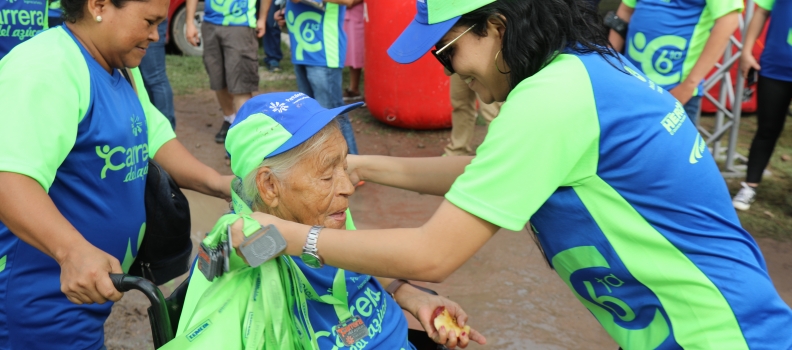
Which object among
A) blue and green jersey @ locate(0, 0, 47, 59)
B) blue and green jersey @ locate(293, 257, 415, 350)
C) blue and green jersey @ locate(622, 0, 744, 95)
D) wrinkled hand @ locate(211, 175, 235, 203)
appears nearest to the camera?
blue and green jersey @ locate(293, 257, 415, 350)

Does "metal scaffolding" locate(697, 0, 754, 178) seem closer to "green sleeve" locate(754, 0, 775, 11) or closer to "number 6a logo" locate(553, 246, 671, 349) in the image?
"green sleeve" locate(754, 0, 775, 11)

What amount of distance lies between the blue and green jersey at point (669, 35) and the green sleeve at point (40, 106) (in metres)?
3.71

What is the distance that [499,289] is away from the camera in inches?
166

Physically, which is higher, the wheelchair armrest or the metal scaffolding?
the wheelchair armrest

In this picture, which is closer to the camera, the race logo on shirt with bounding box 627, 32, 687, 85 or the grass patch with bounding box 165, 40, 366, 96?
the race logo on shirt with bounding box 627, 32, 687, 85

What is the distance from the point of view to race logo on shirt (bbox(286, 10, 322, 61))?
541 cm

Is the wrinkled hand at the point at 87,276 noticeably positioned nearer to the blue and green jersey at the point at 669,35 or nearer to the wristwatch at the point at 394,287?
the wristwatch at the point at 394,287

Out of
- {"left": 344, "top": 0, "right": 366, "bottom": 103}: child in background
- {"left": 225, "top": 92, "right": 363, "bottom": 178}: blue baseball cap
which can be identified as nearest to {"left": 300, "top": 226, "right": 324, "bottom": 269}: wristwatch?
{"left": 225, "top": 92, "right": 363, "bottom": 178}: blue baseball cap

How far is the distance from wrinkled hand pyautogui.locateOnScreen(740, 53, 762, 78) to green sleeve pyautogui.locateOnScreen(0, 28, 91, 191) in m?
4.65

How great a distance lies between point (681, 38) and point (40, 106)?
3959 mm

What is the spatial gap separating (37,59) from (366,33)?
16.7 feet

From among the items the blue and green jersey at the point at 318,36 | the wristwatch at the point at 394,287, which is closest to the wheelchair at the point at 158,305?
the wristwatch at the point at 394,287

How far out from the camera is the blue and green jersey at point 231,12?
19.5ft

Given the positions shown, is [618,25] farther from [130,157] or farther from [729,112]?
[130,157]
